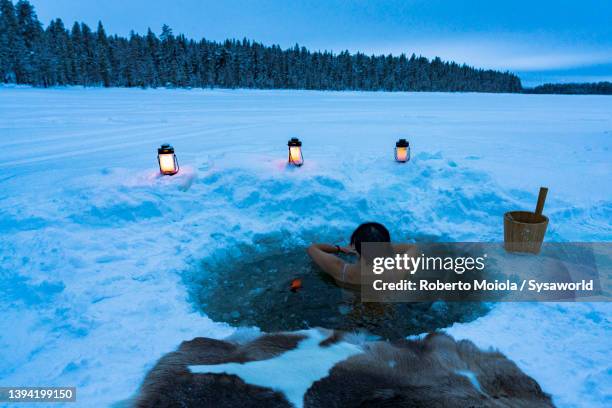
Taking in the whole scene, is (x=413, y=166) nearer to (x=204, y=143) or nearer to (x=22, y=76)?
(x=204, y=143)

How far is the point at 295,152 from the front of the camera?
25.0 ft

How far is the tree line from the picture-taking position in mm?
50594

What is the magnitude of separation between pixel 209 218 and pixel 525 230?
457cm

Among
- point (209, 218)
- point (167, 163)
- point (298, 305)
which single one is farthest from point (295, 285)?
point (167, 163)

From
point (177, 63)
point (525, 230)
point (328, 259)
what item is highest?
point (177, 63)

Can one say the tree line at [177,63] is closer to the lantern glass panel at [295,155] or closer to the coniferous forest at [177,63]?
the coniferous forest at [177,63]

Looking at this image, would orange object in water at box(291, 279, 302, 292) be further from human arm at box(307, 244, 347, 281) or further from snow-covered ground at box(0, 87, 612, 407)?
snow-covered ground at box(0, 87, 612, 407)

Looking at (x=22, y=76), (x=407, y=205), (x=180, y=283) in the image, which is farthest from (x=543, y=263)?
(x=22, y=76)

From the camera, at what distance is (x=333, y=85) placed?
268 ft

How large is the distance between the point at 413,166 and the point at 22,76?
62502 mm

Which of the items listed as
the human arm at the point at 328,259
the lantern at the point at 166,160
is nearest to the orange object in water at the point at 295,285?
the human arm at the point at 328,259

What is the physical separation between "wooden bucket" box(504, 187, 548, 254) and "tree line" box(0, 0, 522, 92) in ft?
204

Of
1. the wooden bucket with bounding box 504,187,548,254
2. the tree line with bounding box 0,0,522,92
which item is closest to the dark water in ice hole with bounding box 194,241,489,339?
the wooden bucket with bounding box 504,187,548,254

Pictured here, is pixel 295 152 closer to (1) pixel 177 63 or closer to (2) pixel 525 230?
(2) pixel 525 230
